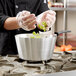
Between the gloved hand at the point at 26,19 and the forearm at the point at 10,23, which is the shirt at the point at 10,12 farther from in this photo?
the gloved hand at the point at 26,19

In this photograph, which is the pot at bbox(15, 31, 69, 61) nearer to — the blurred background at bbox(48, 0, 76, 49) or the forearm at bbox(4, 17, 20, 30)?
the forearm at bbox(4, 17, 20, 30)

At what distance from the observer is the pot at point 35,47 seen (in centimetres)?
109

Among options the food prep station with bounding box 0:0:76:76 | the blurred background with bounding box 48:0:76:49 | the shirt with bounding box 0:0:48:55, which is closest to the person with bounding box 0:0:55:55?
the shirt with bounding box 0:0:48:55

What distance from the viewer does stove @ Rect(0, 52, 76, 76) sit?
882mm

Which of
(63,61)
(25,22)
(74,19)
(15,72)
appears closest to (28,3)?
(25,22)

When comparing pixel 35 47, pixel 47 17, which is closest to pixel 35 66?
pixel 35 47

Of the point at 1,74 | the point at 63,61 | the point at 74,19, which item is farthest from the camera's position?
the point at 74,19

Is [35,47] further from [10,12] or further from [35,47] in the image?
[10,12]

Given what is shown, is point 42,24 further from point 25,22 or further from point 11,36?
point 11,36

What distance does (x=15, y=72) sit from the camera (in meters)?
0.88

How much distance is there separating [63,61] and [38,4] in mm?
738

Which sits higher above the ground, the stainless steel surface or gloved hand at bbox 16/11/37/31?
gloved hand at bbox 16/11/37/31

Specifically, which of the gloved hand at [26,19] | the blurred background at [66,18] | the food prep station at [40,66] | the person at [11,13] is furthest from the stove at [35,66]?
the blurred background at [66,18]

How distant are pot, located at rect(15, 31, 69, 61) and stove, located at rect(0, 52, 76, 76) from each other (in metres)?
0.03
